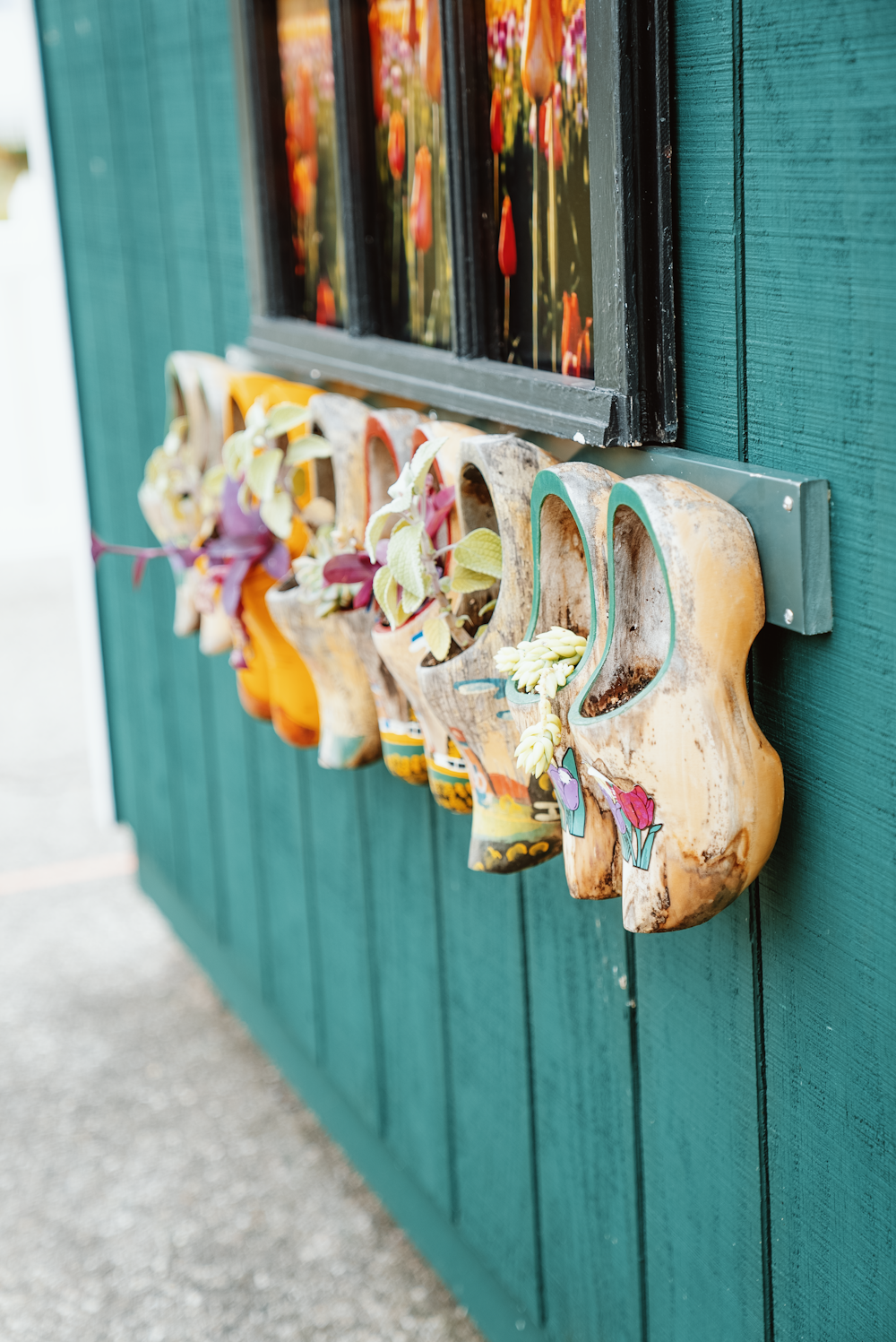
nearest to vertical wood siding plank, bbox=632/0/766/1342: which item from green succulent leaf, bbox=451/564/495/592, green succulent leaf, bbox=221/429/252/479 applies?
green succulent leaf, bbox=451/564/495/592

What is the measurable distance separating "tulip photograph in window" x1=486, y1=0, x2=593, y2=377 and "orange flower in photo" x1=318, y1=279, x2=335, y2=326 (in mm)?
461

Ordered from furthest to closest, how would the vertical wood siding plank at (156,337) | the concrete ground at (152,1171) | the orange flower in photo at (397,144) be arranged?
the vertical wood siding plank at (156,337) → the concrete ground at (152,1171) → the orange flower in photo at (397,144)

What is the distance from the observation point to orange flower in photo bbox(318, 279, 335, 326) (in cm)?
→ 180

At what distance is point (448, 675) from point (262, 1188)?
1.34 metres

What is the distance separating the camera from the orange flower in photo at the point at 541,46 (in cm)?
122

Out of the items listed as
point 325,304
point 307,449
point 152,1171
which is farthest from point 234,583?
point 152,1171

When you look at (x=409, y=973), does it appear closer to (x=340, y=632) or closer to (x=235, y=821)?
(x=340, y=632)

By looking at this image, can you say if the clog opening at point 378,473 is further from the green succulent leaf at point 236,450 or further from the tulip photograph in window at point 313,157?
the tulip photograph in window at point 313,157

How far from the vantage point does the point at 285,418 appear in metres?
1.60

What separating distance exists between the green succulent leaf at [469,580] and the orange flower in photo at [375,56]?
625mm

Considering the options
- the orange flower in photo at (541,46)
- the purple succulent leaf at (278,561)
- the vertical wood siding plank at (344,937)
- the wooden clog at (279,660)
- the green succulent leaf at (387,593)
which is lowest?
the vertical wood siding plank at (344,937)

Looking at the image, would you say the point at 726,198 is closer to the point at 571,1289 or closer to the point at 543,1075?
the point at 543,1075

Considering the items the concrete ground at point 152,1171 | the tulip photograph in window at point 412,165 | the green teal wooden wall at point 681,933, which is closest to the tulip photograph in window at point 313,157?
the tulip photograph in window at point 412,165

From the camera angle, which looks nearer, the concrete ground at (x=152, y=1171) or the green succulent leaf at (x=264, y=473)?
the green succulent leaf at (x=264, y=473)
